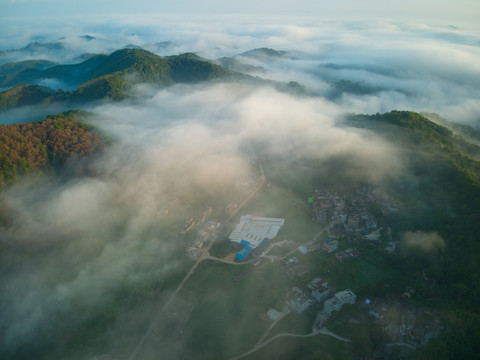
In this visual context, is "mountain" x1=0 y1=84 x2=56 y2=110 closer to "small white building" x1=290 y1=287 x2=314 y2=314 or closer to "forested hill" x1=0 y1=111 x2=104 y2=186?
"forested hill" x1=0 y1=111 x2=104 y2=186

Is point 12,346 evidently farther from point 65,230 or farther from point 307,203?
point 307,203

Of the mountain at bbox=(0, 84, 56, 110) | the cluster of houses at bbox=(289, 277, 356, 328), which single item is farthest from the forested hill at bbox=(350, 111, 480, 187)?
the mountain at bbox=(0, 84, 56, 110)

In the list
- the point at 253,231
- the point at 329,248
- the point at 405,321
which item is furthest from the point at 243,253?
the point at 405,321

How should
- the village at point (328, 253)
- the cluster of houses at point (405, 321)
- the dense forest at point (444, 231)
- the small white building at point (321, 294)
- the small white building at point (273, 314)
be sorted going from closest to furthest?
the dense forest at point (444, 231) < the cluster of houses at point (405, 321) < the village at point (328, 253) < the small white building at point (273, 314) < the small white building at point (321, 294)

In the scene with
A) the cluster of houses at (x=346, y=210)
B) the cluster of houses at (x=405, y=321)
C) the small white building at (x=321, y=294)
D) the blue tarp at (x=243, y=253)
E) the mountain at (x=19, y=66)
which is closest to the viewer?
the cluster of houses at (x=405, y=321)

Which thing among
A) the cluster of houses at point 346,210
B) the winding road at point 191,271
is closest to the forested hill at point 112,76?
the winding road at point 191,271

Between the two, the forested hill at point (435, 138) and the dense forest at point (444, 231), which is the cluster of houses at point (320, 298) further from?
the forested hill at point (435, 138)

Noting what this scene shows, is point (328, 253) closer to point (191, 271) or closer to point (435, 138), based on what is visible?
point (191, 271)
